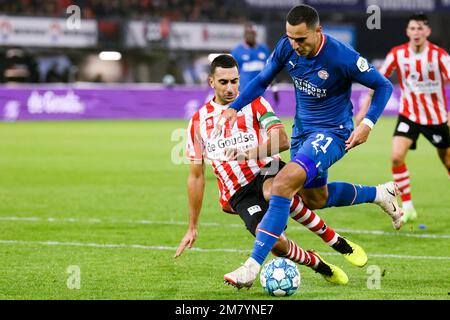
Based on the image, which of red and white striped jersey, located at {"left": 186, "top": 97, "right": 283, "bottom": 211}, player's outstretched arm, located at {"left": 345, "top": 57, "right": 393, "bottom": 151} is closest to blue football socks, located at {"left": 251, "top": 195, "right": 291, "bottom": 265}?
red and white striped jersey, located at {"left": 186, "top": 97, "right": 283, "bottom": 211}

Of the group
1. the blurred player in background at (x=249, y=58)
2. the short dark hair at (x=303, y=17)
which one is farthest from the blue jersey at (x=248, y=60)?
the short dark hair at (x=303, y=17)

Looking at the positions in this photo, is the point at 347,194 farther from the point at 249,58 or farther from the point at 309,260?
the point at 249,58

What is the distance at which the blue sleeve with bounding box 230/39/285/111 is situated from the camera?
674 cm

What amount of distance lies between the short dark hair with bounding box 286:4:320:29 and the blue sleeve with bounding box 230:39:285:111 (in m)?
0.47

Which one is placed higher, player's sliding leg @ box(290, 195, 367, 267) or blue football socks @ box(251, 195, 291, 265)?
blue football socks @ box(251, 195, 291, 265)

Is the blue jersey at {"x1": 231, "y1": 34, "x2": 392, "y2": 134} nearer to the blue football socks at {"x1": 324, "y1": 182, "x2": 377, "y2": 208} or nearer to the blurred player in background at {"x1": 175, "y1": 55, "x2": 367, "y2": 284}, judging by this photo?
the blurred player in background at {"x1": 175, "y1": 55, "x2": 367, "y2": 284}

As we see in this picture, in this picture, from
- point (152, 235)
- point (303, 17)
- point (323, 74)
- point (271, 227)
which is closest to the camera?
point (271, 227)

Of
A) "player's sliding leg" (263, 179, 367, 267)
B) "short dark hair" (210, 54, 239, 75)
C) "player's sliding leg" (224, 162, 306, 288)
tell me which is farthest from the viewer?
"player's sliding leg" (263, 179, 367, 267)

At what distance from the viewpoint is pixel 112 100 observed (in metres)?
29.9

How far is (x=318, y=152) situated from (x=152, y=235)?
313 cm

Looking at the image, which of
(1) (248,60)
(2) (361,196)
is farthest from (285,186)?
(1) (248,60)

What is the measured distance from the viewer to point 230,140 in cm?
701
